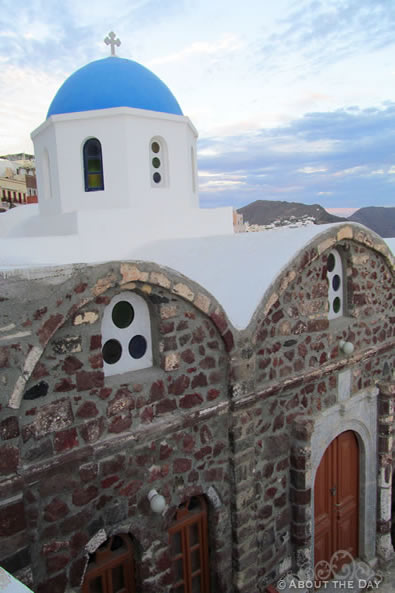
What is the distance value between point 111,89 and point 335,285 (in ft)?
14.4

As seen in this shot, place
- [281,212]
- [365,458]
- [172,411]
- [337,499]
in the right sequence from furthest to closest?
[281,212], [365,458], [337,499], [172,411]

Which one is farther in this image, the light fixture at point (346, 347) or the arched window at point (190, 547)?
the light fixture at point (346, 347)

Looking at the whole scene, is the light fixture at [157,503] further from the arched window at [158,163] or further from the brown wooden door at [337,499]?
the arched window at [158,163]

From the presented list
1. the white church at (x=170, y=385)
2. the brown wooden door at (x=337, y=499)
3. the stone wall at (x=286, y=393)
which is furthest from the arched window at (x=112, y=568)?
the brown wooden door at (x=337, y=499)

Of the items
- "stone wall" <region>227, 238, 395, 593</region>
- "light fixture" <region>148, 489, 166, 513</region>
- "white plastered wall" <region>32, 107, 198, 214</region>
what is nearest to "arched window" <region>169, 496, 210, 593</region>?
"stone wall" <region>227, 238, 395, 593</region>

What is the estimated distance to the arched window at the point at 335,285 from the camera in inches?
196

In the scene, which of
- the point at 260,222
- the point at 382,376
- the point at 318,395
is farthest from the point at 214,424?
the point at 260,222

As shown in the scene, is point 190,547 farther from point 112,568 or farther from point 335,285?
point 335,285

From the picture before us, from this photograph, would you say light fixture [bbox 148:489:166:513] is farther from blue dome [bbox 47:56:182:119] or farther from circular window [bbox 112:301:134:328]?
blue dome [bbox 47:56:182:119]

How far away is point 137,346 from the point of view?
356 centimetres

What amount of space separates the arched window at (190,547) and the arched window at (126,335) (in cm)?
136

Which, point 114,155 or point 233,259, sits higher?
point 114,155

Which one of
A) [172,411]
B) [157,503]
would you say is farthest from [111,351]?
[157,503]

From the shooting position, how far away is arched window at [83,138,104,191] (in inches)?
267
